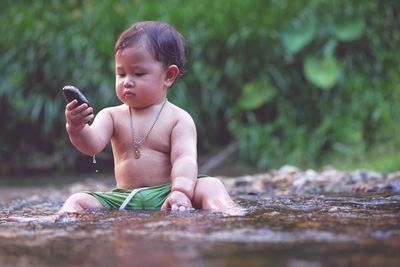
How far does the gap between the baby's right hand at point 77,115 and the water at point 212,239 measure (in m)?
0.42

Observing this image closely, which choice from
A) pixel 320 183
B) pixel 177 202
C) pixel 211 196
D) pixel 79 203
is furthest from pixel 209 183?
pixel 320 183

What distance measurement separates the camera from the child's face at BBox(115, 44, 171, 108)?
300cm

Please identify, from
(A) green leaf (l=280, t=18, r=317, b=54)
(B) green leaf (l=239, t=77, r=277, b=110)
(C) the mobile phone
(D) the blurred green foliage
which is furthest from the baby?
(A) green leaf (l=280, t=18, r=317, b=54)

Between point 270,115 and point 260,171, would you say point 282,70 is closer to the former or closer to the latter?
point 270,115

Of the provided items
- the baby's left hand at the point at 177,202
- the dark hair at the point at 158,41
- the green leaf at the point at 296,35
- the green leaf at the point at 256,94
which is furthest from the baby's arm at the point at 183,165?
the green leaf at the point at 296,35

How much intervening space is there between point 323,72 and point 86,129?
16.0ft

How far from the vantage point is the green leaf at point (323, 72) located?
24.1 ft

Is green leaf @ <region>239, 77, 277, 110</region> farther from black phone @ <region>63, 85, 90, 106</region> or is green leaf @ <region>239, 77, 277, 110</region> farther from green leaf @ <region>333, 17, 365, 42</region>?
black phone @ <region>63, 85, 90, 106</region>

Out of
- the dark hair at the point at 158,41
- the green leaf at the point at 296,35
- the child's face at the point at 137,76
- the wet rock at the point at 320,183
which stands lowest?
the wet rock at the point at 320,183

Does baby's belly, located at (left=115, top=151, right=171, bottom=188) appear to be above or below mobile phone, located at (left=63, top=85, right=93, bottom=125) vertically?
below

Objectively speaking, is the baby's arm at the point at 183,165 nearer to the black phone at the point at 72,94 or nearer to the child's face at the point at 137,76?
the child's face at the point at 137,76

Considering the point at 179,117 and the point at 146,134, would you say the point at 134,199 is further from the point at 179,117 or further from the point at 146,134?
the point at 179,117

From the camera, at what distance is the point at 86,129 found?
2.86 metres

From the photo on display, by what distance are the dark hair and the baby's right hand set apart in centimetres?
43
